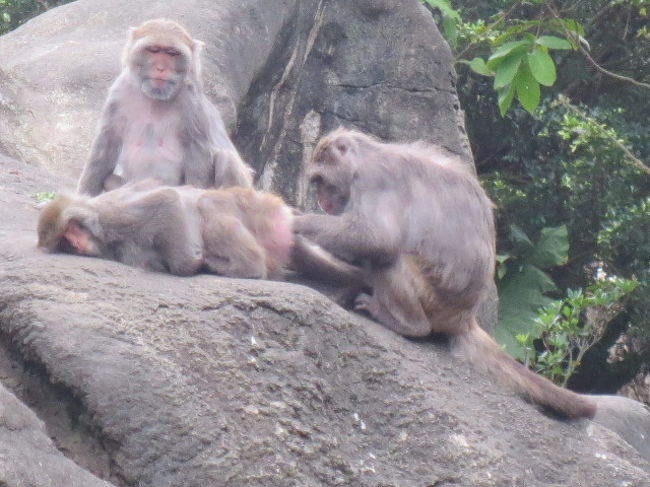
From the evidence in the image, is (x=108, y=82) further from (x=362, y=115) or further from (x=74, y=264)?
(x=74, y=264)

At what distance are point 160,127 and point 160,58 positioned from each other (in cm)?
43

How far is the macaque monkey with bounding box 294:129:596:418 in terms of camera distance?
5898 mm

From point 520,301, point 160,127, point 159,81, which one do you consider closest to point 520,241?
point 520,301

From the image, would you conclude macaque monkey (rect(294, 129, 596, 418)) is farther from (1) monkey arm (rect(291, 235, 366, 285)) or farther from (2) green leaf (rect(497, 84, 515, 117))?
(2) green leaf (rect(497, 84, 515, 117))

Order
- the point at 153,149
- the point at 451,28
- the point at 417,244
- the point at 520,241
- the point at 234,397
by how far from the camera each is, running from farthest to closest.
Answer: the point at 520,241, the point at 451,28, the point at 153,149, the point at 417,244, the point at 234,397

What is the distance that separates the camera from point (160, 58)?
22.7 feet

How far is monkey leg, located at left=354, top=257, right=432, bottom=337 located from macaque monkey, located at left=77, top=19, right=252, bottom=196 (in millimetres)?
1414

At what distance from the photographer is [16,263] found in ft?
17.0

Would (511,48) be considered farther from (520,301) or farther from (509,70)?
(520,301)

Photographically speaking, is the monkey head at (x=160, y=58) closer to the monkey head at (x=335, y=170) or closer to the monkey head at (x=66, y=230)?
the monkey head at (x=335, y=170)

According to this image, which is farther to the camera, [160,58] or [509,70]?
[160,58]

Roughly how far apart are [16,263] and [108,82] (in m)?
4.98

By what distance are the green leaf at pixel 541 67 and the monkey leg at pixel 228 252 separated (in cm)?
167

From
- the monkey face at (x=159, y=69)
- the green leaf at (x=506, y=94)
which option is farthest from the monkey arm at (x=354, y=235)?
the monkey face at (x=159, y=69)
